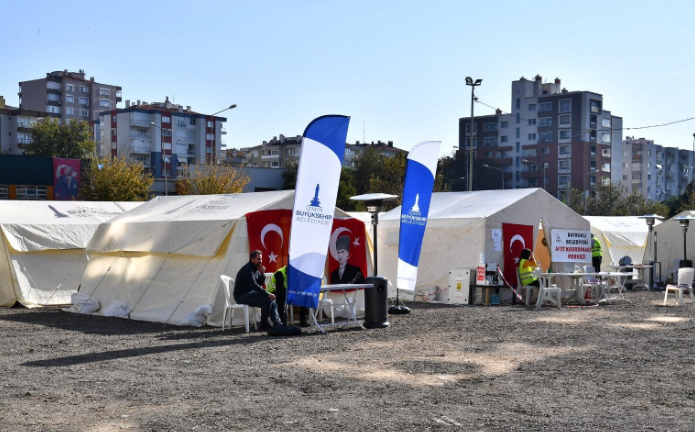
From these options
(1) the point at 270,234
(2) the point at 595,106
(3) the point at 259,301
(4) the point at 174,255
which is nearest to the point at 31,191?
(4) the point at 174,255

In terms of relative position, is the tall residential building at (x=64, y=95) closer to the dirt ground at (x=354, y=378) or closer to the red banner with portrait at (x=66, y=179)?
the red banner with portrait at (x=66, y=179)

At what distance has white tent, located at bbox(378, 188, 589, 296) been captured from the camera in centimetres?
1834

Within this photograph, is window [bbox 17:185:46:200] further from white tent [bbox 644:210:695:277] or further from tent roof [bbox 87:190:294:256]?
white tent [bbox 644:210:695:277]

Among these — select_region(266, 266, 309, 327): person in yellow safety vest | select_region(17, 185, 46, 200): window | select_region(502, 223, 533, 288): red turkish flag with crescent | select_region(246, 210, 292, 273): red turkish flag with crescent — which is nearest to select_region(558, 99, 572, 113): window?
select_region(17, 185, 46, 200): window

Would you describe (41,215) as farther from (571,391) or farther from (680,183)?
(680,183)

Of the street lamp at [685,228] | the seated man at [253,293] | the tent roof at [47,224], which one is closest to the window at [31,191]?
the tent roof at [47,224]

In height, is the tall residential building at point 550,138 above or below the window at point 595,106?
below

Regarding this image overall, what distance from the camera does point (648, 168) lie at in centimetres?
12038

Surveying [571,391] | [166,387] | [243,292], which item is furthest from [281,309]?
[571,391]

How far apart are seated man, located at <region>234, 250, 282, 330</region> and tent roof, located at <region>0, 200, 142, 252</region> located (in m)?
7.36

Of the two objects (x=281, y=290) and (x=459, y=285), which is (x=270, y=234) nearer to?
(x=281, y=290)

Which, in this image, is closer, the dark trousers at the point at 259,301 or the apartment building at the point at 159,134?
the dark trousers at the point at 259,301

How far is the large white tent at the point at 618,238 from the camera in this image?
91.2 ft

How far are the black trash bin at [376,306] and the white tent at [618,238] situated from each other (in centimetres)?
1660
